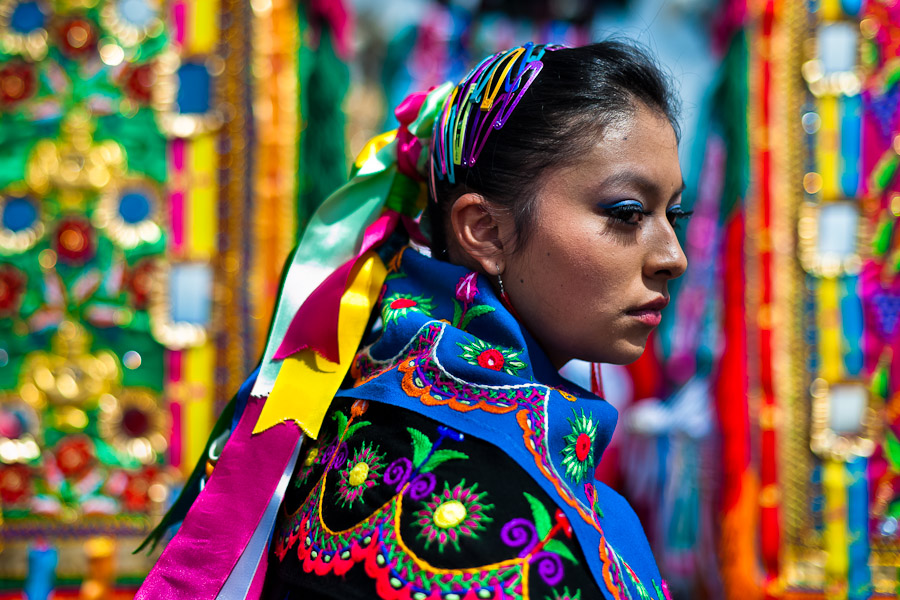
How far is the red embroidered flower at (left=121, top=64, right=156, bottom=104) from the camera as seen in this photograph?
261 cm

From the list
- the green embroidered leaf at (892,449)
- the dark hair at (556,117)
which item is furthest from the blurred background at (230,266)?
the dark hair at (556,117)

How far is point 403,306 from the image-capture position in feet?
3.34

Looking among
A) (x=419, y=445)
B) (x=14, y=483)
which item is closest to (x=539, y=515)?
(x=419, y=445)

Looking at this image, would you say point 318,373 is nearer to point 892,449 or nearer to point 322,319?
point 322,319

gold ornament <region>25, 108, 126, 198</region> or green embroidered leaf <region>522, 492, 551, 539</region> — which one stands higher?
gold ornament <region>25, 108, 126, 198</region>

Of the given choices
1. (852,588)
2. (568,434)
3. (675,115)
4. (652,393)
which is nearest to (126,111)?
(675,115)

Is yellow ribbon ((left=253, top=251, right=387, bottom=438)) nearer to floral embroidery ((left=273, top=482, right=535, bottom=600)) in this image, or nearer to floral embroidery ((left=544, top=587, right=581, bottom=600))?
floral embroidery ((left=273, top=482, right=535, bottom=600))

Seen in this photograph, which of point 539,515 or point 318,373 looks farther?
point 318,373

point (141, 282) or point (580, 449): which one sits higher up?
point (580, 449)

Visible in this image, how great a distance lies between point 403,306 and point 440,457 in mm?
238

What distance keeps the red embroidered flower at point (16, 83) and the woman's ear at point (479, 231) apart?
2.14m

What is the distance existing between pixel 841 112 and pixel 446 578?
2.43 metres

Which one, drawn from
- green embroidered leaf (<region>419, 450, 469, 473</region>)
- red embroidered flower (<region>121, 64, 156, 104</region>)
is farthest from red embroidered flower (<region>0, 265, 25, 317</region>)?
green embroidered leaf (<region>419, 450, 469, 473</region>)

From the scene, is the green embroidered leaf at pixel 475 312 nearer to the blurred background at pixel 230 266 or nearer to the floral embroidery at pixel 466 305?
the floral embroidery at pixel 466 305
